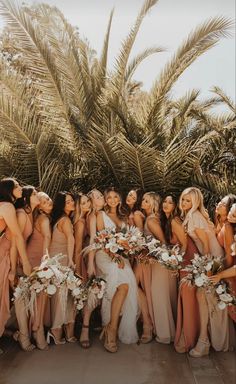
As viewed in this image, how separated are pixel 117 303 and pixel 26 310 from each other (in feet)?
3.50

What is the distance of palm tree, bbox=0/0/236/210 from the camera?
622cm

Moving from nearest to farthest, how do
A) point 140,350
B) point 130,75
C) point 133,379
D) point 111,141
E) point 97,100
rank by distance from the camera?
point 133,379 → point 140,350 → point 111,141 → point 97,100 → point 130,75

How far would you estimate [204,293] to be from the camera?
459cm

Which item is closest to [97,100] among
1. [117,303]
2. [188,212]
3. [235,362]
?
[188,212]

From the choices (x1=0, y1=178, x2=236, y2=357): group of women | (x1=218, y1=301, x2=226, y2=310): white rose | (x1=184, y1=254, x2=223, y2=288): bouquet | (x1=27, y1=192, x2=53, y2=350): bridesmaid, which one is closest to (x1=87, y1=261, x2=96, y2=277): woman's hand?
(x1=0, y1=178, x2=236, y2=357): group of women

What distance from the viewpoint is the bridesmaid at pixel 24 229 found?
4.71 m

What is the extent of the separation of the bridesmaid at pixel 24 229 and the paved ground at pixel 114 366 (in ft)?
0.46

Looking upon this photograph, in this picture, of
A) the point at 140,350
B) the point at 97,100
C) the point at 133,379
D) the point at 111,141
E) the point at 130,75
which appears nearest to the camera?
the point at 133,379

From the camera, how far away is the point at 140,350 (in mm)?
4695

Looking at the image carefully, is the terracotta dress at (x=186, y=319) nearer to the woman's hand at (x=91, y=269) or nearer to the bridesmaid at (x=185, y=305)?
the bridesmaid at (x=185, y=305)

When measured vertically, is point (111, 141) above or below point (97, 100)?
below

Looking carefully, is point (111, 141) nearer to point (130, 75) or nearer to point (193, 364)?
point (130, 75)

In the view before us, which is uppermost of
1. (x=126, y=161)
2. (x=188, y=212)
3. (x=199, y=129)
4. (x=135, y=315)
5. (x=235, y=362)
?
(x=199, y=129)

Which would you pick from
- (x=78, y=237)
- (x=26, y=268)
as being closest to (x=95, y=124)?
(x=78, y=237)
